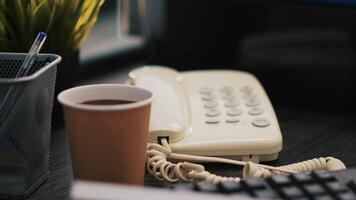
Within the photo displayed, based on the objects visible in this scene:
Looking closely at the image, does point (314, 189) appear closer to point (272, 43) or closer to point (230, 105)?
point (230, 105)

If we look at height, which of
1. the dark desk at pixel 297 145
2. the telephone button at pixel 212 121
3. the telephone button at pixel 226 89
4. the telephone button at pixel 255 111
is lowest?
the dark desk at pixel 297 145

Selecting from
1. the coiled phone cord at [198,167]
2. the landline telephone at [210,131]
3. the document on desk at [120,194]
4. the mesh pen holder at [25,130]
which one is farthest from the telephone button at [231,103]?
the document on desk at [120,194]

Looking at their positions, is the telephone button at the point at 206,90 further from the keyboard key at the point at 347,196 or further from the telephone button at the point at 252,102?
the keyboard key at the point at 347,196

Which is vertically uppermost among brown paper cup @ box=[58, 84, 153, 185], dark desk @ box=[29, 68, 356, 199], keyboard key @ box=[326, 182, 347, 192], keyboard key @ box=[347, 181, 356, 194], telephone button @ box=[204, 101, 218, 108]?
brown paper cup @ box=[58, 84, 153, 185]

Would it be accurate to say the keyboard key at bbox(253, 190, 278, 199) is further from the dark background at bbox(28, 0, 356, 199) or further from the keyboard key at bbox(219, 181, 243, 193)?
the dark background at bbox(28, 0, 356, 199)

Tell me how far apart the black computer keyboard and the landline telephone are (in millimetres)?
83

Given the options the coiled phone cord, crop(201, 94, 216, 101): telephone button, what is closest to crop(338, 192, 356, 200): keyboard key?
the coiled phone cord

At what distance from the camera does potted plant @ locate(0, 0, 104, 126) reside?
26.5 inches

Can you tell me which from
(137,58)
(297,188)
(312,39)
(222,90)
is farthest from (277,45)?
(297,188)

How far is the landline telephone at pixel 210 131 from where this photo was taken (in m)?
0.60

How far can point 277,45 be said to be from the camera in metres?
0.91

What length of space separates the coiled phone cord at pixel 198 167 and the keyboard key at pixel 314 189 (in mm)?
90

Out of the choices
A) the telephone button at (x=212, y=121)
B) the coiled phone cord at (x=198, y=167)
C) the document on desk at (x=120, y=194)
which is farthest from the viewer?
the telephone button at (x=212, y=121)

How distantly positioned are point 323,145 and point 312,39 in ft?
0.72
